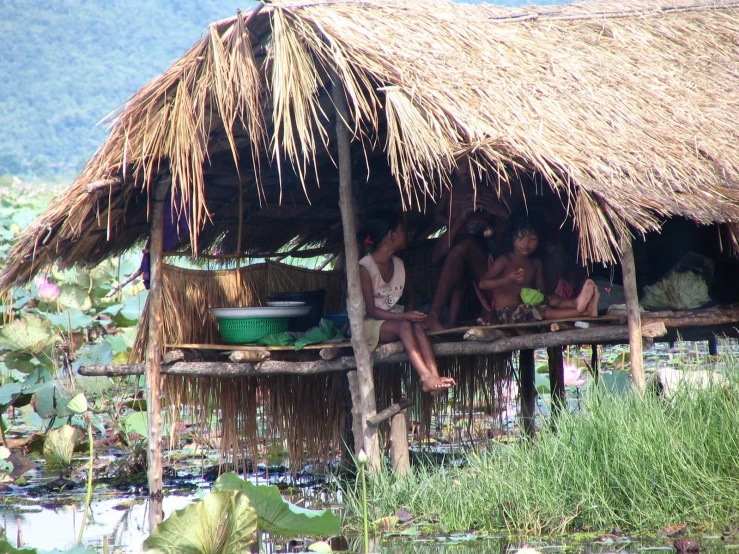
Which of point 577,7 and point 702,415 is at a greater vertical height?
point 577,7

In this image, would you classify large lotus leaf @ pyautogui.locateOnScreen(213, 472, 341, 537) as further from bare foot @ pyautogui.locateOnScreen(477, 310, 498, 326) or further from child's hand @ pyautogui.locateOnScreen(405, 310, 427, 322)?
bare foot @ pyautogui.locateOnScreen(477, 310, 498, 326)

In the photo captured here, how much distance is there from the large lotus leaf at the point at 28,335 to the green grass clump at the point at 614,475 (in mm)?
3160

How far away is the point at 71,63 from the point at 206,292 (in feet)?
192

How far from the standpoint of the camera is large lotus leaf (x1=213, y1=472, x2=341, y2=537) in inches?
115

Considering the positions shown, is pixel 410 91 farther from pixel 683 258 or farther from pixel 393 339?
pixel 683 258

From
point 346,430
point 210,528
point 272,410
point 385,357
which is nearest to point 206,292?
point 272,410

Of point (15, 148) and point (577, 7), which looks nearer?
point (577, 7)

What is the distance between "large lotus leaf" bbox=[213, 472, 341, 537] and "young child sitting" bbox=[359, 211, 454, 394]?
2.43 meters

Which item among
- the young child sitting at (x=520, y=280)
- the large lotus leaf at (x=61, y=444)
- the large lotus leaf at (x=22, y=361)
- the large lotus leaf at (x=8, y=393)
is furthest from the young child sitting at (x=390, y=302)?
the large lotus leaf at (x=22, y=361)

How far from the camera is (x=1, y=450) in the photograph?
5812 millimetres

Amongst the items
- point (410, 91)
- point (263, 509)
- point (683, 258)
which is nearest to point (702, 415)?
point (683, 258)

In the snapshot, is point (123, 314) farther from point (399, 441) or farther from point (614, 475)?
point (614, 475)

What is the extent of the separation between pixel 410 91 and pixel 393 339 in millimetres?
1541

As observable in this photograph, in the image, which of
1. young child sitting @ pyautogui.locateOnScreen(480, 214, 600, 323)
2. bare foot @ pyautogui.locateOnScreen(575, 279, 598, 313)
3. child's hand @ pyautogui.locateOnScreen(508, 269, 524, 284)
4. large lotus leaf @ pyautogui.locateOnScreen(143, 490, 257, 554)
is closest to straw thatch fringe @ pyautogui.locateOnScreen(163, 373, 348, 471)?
young child sitting @ pyautogui.locateOnScreen(480, 214, 600, 323)
